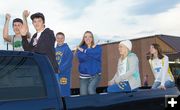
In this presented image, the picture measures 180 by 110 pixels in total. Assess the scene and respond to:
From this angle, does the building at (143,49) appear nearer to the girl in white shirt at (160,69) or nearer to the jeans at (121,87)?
the girl in white shirt at (160,69)

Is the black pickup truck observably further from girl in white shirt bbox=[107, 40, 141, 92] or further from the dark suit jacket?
the dark suit jacket

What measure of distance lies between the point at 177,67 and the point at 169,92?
3.84 meters

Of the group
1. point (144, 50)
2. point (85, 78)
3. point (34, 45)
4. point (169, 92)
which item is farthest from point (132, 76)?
point (144, 50)

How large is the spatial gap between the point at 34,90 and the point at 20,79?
Result: 0.18 meters

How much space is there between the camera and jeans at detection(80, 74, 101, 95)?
5.88 meters

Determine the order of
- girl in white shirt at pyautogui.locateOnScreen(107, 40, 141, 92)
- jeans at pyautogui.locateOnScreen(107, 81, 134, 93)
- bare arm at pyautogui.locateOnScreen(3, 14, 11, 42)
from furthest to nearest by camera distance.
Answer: bare arm at pyautogui.locateOnScreen(3, 14, 11, 42) < girl in white shirt at pyautogui.locateOnScreen(107, 40, 141, 92) < jeans at pyautogui.locateOnScreen(107, 81, 134, 93)

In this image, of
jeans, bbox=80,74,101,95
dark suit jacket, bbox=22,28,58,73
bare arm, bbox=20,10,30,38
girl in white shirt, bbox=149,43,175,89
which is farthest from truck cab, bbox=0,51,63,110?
girl in white shirt, bbox=149,43,175,89

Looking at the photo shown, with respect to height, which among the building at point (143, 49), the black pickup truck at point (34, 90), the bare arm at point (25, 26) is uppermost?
the building at point (143, 49)

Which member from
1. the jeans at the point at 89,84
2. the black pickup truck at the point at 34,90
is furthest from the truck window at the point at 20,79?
the jeans at the point at 89,84

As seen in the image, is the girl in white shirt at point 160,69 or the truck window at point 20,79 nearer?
the truck window at point 20,79

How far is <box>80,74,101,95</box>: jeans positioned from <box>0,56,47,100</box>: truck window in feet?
5.77

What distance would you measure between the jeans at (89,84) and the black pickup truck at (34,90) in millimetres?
1367

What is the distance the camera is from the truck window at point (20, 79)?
3943mm

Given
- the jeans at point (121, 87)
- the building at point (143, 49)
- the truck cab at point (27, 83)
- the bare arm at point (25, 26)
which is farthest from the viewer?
the building at point (143, 49)
